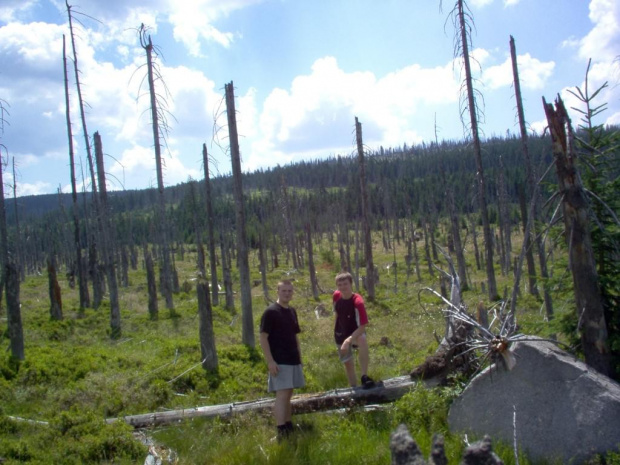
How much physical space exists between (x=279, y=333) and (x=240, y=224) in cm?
687

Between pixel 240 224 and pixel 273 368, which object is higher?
pixel 240 224

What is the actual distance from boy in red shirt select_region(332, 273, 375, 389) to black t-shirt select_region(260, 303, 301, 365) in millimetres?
868

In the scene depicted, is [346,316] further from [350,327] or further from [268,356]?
[268,356]

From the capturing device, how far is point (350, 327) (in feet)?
22.6

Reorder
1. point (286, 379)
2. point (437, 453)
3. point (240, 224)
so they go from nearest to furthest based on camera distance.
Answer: point (437, 453) → point (286, 379) → point (240, 224)

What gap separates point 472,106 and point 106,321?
15.2m

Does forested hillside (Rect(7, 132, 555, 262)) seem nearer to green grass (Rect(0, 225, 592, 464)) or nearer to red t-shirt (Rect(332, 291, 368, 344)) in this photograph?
green grass (Rect(0, 225, 592, 464))

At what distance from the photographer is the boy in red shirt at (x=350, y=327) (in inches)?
256

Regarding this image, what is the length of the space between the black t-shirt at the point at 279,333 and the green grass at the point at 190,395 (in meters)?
0.90

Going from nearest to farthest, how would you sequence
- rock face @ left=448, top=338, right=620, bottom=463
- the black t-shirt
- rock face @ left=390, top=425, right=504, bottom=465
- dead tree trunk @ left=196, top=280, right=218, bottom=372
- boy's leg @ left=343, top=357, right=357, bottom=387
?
rock face @ left=390, top=425, right=504, bottom=465 → rock face @ left=448, top=338, right=620, bottom=463 → the black t-shirt → boy's leg @ left=343, top=357, right=357, bottom=387 → dead tree trunk @ left=196, top=280, right=218, bottom=372

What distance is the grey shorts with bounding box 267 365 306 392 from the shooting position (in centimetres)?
576

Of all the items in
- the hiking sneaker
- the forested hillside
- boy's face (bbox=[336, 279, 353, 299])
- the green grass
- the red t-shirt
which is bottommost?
the green grass

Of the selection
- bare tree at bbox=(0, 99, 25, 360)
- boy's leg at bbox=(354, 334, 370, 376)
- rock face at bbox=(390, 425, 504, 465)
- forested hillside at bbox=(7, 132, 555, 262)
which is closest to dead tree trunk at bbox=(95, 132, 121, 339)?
bare tree at bbox=(0, 99, 25, 360)

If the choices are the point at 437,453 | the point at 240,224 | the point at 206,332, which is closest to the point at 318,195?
the point at 240,224
